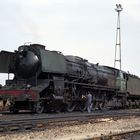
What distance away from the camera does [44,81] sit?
25.2m

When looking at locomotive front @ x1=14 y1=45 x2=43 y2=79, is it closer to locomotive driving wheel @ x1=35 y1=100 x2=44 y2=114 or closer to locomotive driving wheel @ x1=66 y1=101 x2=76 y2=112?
locomotive driving wheel @ x1=35 y1=100 x2=44 y2=114

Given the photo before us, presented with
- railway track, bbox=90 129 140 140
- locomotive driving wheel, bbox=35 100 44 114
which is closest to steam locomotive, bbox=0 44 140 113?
locomotive driving wheel, bbox=35 100 44 114

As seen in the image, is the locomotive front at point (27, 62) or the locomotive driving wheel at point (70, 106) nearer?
the locomotive front at point (27, 62)

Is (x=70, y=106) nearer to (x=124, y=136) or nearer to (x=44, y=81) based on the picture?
(x=44, y=81)

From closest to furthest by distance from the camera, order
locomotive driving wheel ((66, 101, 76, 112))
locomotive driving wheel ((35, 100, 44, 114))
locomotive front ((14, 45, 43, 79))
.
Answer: locomotive driving wheel ((35, 100, 44, 114)) → locomotive front ((14, 45, 43, 79)) → locomotive driving wheel ((66, 101, 76, 112))

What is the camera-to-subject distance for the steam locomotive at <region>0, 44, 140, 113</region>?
24.2m

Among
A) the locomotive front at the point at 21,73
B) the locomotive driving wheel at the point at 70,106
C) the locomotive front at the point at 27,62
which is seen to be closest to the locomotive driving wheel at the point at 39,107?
the locomotive front at the point at 21,73

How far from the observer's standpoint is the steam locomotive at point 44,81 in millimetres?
24156

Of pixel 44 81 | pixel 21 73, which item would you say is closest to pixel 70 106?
pixel 44 81

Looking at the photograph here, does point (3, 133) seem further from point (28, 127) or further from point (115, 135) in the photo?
point (115, 135)

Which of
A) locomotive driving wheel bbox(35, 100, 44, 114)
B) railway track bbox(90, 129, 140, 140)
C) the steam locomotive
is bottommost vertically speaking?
railway track bbox(90, 129, 140, 140)

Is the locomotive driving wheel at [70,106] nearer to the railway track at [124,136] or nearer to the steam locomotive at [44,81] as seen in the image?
the steam locomotive at [44,81]

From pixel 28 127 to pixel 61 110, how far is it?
12.4 m

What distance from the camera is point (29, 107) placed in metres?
24.4
